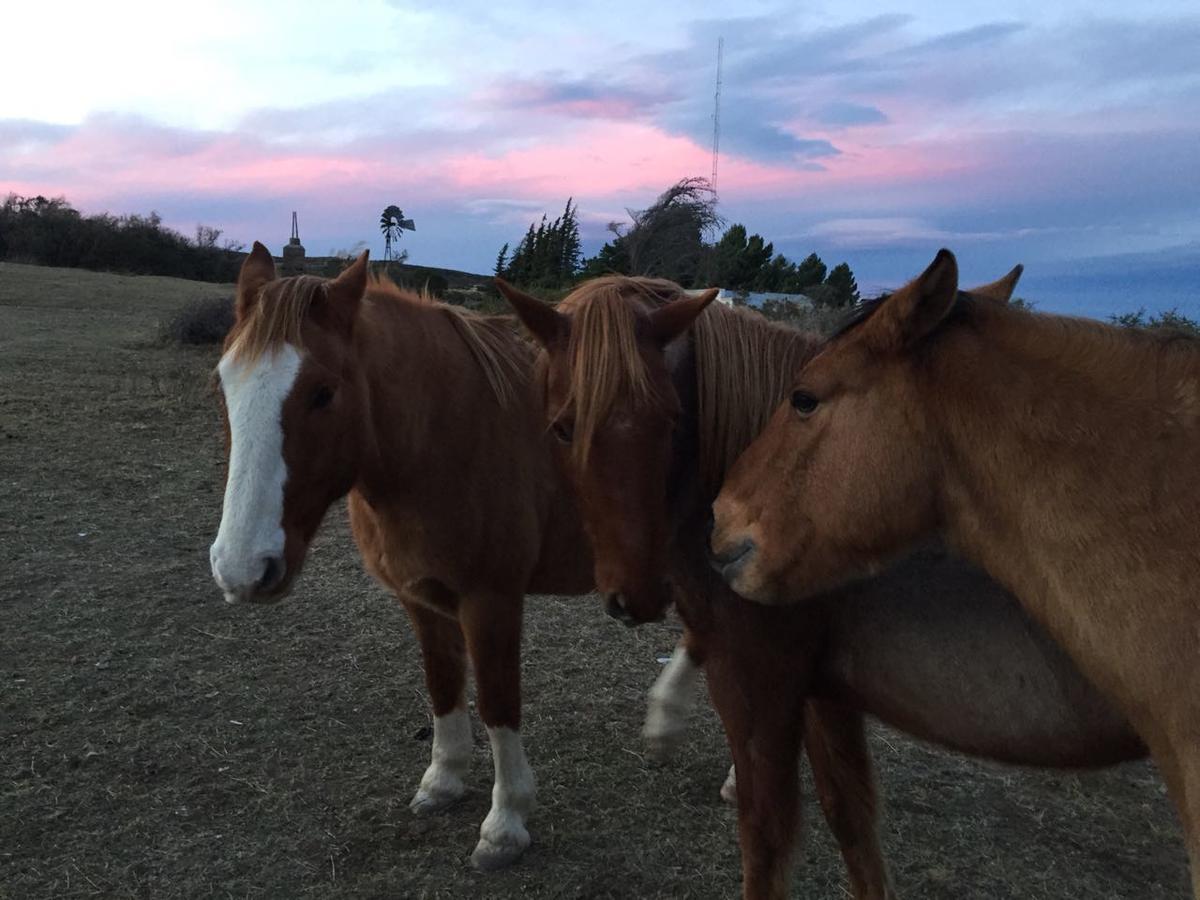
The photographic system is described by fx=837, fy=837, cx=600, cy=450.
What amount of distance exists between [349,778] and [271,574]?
172 cm

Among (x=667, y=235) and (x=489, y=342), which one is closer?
(x=489, y=342)

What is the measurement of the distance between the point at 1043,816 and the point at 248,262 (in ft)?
12.2

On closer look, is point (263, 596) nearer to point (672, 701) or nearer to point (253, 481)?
point (253, 481)

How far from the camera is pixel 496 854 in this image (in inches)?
123

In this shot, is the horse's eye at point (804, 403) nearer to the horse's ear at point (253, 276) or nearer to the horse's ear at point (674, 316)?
the horse's ear at point (674, 316)

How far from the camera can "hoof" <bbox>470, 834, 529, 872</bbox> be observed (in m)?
3.12

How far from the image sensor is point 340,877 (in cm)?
304

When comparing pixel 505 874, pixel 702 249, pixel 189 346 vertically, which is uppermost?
pixel 702 249

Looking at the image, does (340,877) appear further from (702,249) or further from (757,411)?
(702,249)

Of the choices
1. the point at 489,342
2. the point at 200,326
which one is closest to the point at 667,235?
the point at 489,342

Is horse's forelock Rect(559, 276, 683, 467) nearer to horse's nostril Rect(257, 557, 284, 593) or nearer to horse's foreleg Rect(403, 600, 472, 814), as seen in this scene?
horse's nostril Rect(257, 557, 284, 593)

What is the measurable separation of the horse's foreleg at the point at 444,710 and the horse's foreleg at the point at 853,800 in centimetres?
151

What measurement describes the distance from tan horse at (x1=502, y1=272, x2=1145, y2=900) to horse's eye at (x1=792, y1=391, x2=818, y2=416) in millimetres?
362

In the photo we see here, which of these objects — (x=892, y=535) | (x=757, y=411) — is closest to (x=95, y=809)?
(x=757, y=411)
